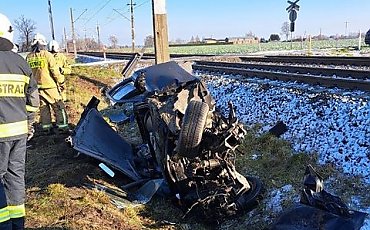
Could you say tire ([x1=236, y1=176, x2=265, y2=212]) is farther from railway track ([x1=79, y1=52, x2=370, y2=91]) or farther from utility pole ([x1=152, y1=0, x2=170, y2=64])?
utility pole ([x1=152, y1=0, x2=170, y2=64])

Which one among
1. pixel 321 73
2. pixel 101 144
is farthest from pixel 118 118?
pixel 321 73

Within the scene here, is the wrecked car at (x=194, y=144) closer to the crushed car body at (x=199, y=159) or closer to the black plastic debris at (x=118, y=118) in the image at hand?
the crushed car body at (x=199, y=159)

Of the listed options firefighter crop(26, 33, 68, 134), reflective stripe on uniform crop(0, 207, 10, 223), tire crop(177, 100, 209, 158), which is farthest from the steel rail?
reflective stripe on uniform crop(0, 207, 10, 223)

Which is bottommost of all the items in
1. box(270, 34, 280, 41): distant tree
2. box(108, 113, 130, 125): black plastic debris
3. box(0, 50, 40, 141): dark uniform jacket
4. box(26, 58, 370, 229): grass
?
box(26, 58, 370, 229): grass

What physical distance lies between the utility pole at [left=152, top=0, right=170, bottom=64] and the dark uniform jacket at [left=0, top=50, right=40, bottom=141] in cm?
647

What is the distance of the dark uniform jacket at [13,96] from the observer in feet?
12.0

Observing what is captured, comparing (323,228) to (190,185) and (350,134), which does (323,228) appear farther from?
(350,134)

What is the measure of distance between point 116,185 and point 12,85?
2.23 meters

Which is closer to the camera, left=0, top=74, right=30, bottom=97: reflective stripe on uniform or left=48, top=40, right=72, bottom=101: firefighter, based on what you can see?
left=0, top=74, right=30, bottom=97: reflective stripe on uniform

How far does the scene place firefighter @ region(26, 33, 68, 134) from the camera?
309 inches

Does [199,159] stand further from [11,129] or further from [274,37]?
A: [274,37]

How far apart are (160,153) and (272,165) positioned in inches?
78.7

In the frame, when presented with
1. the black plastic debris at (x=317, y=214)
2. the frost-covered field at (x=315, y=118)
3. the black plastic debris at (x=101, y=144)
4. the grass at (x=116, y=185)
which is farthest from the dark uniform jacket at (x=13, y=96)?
the frost-covered field at (x=315, y=118)

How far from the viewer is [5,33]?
12.3ft
